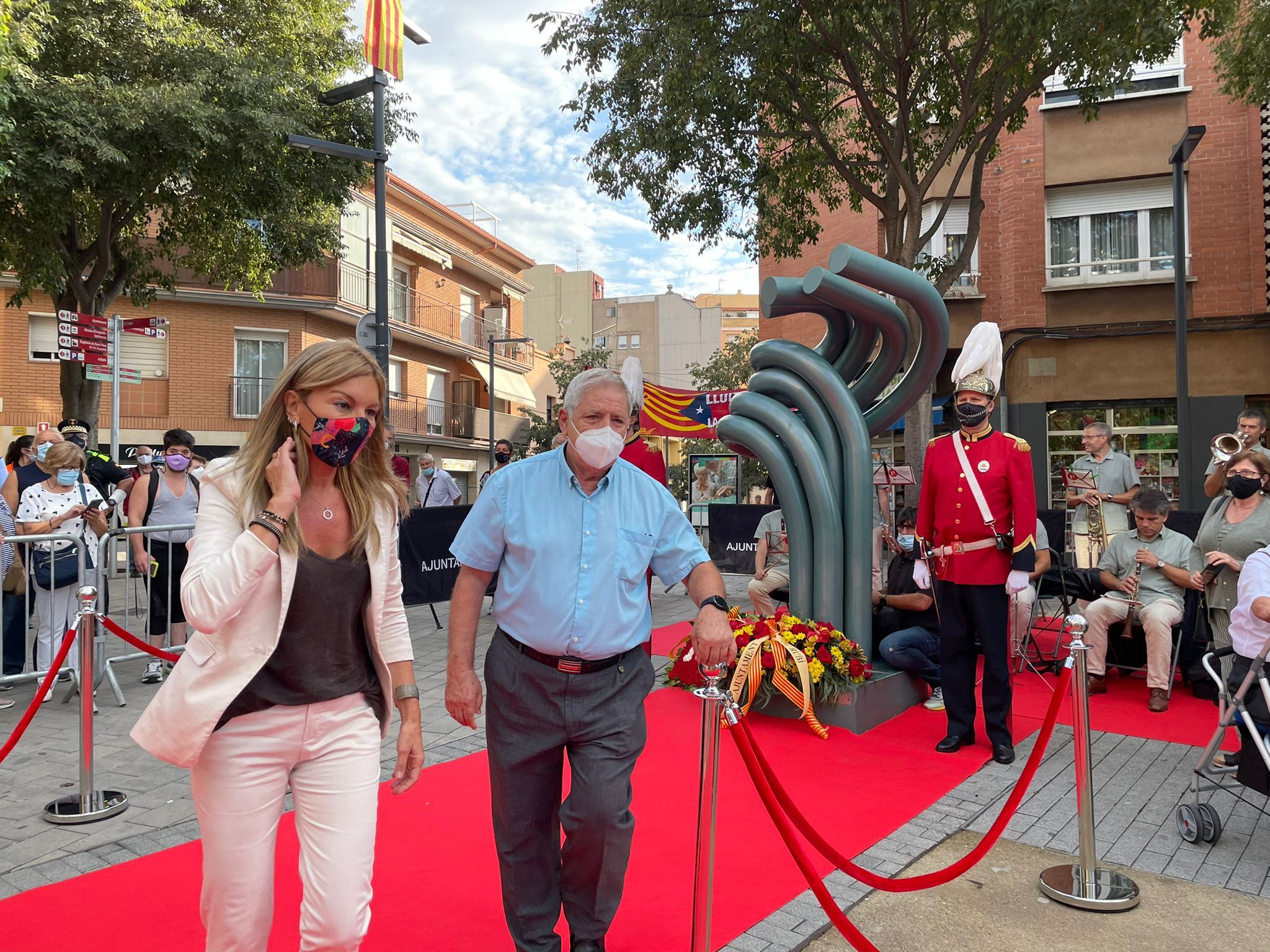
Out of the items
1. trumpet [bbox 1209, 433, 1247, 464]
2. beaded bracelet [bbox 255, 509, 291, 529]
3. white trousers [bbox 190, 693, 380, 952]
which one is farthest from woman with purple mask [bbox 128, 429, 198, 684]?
trumpet [bbox 1209, 433, 1247, 464]

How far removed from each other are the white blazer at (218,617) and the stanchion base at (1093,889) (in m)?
3.18

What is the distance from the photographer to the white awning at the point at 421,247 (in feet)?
106

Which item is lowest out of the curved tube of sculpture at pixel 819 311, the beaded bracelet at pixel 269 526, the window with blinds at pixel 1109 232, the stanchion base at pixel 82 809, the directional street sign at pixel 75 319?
the stanchion base at pixel 82 809

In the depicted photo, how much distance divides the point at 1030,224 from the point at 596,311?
5225cm

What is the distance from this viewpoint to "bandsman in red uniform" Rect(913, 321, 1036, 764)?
18.7ft

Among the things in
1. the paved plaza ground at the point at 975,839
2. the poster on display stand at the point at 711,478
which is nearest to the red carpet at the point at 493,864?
the paved plaza ground at the point at 975,839

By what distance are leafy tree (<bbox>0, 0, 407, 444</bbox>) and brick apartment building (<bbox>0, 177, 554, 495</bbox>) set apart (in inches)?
174

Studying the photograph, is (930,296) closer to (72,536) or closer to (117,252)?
(72,536)

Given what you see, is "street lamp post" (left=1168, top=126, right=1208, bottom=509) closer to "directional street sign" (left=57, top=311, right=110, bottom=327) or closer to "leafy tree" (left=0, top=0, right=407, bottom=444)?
"leafy tree" (left=0, top=0, right=407, bottom=444)

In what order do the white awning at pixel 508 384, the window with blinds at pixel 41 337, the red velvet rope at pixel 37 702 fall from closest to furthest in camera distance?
the red velvet rope at pixel 37 702, the window with blinds at pixel 41 337, the white awning at pixel 508 384

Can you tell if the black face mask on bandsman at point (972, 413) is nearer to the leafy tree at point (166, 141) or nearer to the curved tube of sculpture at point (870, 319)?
the curved tube of sculpture at point (870, 319)

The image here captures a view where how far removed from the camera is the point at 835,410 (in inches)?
270

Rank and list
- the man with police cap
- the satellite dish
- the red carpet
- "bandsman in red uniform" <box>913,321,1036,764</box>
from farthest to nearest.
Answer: the satellite dish
the man with police cap
"bandsman in red uniform" <box>913,321,1036,764</box>
the red carpet

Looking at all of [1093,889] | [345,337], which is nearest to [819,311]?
[1093,889]
